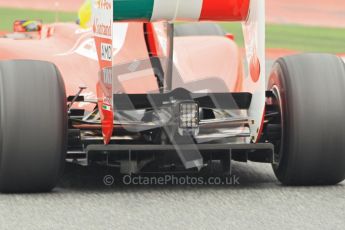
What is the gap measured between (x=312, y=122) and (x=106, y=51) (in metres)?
1.34

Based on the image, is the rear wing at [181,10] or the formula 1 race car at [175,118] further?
the rear wing at [181,10]

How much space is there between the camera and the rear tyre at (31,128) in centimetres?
625

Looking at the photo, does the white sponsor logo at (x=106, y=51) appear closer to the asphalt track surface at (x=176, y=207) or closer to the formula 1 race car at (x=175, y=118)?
the formula 1 race car at (x=175, y=118)

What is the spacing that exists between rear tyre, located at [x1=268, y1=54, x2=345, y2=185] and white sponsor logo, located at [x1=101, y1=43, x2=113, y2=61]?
3.91ft

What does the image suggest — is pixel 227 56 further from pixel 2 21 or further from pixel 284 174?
pixel 2 21

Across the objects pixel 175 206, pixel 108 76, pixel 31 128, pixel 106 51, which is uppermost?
pixel 106 51

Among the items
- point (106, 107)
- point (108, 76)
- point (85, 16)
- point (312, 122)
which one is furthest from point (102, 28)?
point (85, 16)

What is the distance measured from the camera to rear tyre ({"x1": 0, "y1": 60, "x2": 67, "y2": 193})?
6.25 m

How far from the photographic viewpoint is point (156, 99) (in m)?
6.71

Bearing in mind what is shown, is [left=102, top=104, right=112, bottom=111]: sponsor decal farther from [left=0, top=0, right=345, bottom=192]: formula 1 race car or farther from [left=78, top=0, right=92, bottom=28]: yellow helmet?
[left=78, top=0, right=92, bottom=28]: yellow helmet

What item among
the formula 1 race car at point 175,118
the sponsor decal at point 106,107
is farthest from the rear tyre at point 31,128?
the sponsor decal at point 106,107

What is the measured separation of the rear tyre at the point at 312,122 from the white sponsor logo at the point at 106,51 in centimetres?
119

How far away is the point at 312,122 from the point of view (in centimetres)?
655

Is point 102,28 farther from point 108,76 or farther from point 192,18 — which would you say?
point 192,18
